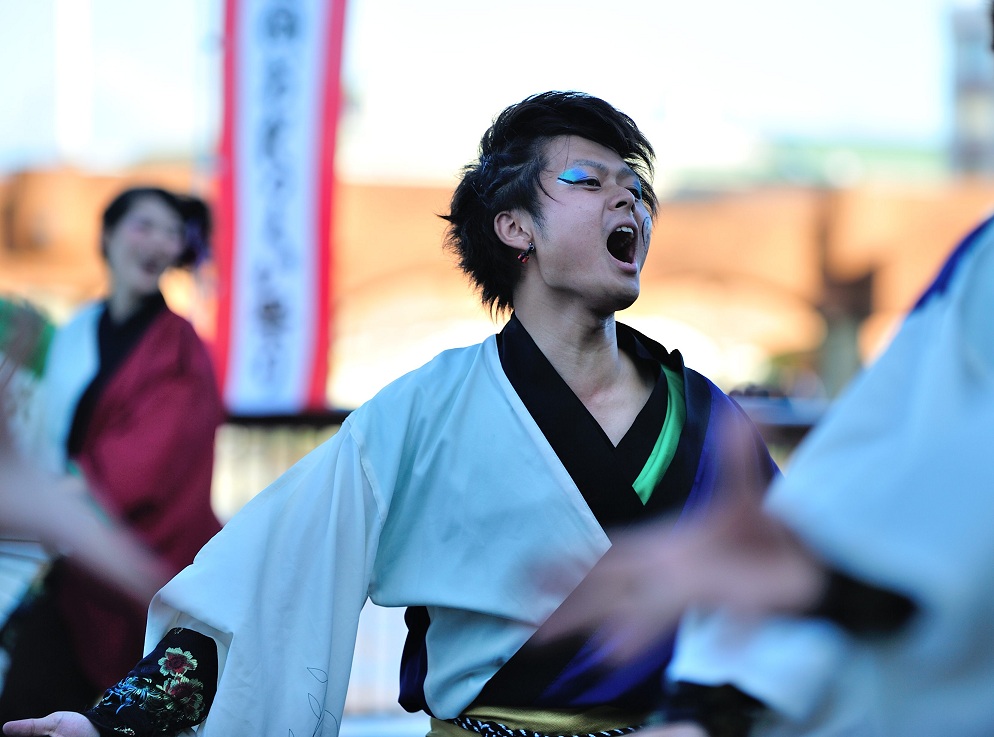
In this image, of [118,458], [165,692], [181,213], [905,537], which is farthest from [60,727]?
[181,213]

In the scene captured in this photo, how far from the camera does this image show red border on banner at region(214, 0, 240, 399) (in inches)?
167

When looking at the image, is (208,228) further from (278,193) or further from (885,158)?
(885,158)

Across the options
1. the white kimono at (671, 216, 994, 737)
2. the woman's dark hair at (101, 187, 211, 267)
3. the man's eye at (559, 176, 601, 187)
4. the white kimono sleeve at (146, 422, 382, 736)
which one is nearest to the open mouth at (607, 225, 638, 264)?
the man's eye at (559, 176, 601, 187)

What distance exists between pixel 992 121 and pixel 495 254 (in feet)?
115

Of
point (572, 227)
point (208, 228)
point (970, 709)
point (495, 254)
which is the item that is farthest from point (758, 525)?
point (208, 228)

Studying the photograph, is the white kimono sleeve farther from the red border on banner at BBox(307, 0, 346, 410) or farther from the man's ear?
the red border on banner at BBox(307, 0, 346, 410)

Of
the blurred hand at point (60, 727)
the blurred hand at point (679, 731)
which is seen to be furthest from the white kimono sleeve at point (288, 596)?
the blurred hand at point (679, 731)

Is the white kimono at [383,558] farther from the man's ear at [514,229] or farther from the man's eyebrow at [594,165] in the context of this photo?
the man's eyebrow at [594,165]

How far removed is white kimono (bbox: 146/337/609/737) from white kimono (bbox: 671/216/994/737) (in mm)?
662

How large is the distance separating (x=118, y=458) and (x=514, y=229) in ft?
3.47

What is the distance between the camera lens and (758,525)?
815 mm

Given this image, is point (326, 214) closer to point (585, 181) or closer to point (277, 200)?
point (277, 200)

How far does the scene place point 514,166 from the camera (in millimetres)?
1912

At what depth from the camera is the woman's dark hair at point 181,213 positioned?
9.25ft
